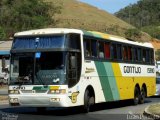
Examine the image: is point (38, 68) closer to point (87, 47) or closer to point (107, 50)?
point (87, 47)

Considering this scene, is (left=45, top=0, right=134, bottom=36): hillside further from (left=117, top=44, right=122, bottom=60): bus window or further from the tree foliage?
(left=117, top=44, right=122, bottom=60): bus window

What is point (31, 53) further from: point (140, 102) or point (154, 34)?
point (154, 34)

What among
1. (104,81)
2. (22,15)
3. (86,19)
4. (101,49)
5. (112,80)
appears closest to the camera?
(101,49)

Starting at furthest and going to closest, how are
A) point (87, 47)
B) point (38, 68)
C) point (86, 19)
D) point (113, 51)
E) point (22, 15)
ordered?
point (86, 19), point (22, 15), point (113, 51), point (87, 47), point (38, 68)

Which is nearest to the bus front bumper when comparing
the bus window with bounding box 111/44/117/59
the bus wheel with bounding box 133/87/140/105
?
the bus window with bounding box 111/44/117/59

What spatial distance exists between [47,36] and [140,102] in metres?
9.00

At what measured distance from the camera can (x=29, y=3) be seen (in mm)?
65188

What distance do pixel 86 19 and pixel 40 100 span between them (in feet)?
441

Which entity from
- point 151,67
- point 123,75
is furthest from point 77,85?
point 151,67

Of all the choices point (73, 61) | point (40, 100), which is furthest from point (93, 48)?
point (40, 100)

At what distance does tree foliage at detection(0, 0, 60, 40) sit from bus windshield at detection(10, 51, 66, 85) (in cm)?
4269

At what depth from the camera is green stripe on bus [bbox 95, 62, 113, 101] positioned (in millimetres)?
21981

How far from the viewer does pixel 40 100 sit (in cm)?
1927

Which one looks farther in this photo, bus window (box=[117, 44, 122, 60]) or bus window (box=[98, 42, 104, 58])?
bus window (box=[117, 44, 122, 60])
